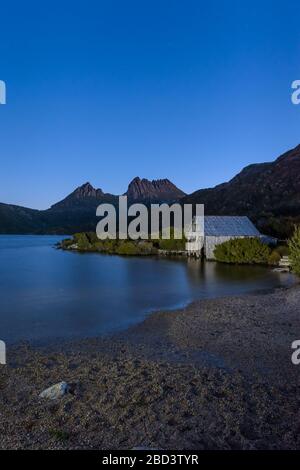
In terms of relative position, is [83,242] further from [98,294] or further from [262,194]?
[262,194]

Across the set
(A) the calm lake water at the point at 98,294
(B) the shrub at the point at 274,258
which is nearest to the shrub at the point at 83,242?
(A) the calm lake water at the point at 98,294

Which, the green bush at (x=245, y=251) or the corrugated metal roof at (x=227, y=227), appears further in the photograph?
the corrugated metal roof at (x=227, y=227)

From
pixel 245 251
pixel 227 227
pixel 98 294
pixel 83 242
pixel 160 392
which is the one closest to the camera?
pixel 160 392

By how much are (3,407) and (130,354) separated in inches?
137

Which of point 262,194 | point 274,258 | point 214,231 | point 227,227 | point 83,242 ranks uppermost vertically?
point 262,194

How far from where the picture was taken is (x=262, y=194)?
8881cm

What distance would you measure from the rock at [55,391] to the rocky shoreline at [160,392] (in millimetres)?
111

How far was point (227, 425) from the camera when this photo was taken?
5043 mm

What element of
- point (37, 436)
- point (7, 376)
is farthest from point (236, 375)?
point (7, 376)

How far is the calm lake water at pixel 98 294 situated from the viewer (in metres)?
13.0

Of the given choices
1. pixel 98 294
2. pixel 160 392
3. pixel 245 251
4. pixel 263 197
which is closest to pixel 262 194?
pixel 263 197

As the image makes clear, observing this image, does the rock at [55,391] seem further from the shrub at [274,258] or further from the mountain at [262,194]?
the mountain at [262,194]

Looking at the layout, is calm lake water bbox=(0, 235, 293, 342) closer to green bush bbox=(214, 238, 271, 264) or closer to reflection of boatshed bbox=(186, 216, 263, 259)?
green bush bbox=(214, 238, 271, 264)

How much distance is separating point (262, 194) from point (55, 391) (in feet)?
286
